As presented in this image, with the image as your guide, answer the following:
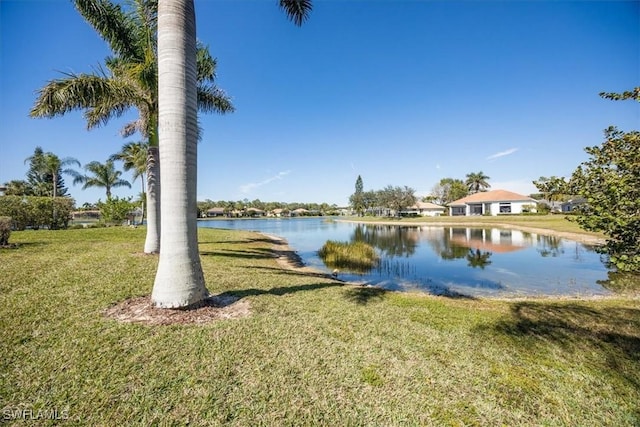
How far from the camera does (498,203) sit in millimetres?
54812

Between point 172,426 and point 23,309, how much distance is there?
4.27m

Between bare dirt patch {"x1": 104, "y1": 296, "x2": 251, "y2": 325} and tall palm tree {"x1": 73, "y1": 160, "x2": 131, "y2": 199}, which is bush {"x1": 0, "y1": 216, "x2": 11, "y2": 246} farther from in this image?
tall palm tree {"x1": 73, "y1": 160, "x2": 131, "y2": 199}

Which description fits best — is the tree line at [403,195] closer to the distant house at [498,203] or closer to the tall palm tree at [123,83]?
the distant house at [498,203]

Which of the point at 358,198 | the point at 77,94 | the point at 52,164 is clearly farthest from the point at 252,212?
the point at 77,94

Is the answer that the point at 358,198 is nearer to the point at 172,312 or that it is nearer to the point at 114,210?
the point at 114,210

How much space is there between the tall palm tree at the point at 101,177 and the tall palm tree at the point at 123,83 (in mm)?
32834

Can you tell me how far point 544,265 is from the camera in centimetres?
1468

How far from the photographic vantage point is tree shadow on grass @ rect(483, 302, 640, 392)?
393 centimetres

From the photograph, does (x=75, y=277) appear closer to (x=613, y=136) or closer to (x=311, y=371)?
(x=311, y=371)

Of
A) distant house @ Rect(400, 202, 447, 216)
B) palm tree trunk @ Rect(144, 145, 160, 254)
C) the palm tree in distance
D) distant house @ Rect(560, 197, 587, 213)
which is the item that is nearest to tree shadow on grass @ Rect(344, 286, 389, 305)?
distant house @ Rect(560, 197, 587, 213)

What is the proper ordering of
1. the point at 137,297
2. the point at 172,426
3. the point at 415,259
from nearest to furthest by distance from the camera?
the point at 172,426, the point at 137,297, the point at 415,259

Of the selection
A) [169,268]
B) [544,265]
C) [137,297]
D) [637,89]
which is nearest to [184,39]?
[169,268]

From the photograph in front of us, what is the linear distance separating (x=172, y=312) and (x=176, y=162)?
2.73 metres

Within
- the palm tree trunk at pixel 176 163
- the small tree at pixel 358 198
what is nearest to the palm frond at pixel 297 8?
the palm tree trunk at pixel 176 163
